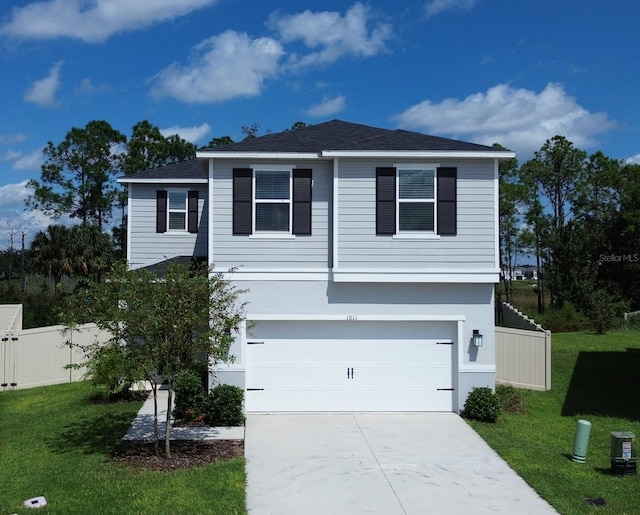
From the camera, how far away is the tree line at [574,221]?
28.5 m

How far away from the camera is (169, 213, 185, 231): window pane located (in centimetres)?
1928

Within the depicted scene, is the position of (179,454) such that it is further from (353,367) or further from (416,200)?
(416,200)

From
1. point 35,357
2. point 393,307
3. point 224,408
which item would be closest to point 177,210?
point 35,357

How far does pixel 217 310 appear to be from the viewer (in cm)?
1016

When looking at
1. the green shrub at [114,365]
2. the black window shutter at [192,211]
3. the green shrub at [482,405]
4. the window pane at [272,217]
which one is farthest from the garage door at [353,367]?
the black window shutter at [192,211]

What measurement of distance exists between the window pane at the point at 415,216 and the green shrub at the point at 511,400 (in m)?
4.00

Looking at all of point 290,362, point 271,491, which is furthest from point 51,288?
point 271,491

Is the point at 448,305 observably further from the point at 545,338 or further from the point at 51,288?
the point at 51,288

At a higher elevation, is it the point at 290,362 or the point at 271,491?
the point at 290,362

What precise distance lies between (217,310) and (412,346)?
15.9ft

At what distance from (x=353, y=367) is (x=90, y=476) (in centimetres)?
592

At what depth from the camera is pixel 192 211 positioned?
63.2ft

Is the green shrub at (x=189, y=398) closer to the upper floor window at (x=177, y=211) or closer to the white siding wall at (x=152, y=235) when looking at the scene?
the white siding wall at (x=152, y=235)

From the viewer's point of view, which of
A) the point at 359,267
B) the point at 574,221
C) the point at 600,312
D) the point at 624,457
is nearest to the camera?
Result: the point at 624,457
